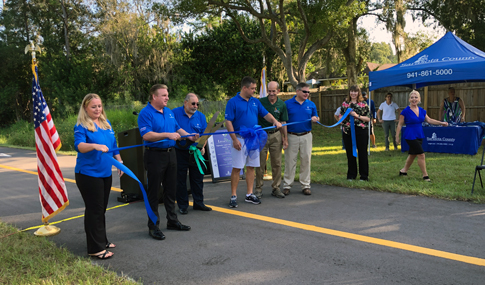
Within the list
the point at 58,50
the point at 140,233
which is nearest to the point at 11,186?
the point at 140,233

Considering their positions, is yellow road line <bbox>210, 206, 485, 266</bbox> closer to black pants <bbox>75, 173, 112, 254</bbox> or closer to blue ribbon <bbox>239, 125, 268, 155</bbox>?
blue ribbon <bbox>239, 125, 268, 155</bbox>

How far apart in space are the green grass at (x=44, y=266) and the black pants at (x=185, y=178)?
1.87m

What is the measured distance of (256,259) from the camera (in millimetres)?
4070

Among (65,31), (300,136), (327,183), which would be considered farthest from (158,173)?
(65,31)

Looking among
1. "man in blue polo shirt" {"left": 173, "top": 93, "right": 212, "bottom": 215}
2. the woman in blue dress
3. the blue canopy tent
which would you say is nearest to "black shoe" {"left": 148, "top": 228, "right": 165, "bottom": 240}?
"man in blue polo shirt" {"left": 173, "top": 93, "right": 212, "bottom": 215}

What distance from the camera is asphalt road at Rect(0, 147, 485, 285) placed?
3691 mm

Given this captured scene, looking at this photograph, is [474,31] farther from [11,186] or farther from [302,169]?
[11,186]

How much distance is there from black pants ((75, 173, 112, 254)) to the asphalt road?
0.25 metres

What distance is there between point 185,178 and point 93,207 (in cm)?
179

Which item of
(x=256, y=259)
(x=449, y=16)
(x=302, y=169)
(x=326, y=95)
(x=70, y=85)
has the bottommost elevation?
(x=256, y=259)

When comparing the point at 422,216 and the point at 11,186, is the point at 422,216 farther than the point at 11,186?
No

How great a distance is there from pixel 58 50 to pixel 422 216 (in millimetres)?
33547

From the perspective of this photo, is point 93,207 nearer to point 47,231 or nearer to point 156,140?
point 156,140

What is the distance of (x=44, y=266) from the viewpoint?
3932 mm
